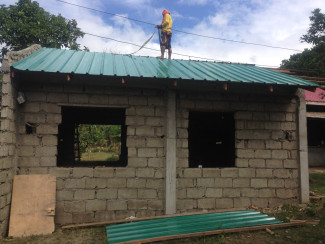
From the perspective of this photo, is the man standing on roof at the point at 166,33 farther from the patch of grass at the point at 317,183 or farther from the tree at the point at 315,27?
the tree at the point at 315,27

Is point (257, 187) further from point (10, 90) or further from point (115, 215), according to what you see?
point (10, 90)

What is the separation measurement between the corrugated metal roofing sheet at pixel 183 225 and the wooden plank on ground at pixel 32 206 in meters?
1.27

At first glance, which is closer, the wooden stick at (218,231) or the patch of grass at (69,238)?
the wooden stick at (218,231)

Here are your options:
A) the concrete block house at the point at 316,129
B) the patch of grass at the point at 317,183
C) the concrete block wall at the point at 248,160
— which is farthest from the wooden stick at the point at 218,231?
the concrete block house at the point at 316,129

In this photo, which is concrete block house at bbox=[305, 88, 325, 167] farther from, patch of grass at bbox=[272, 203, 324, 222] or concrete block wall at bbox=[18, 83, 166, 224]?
concrete block wall at bbox=[18, 83, 166, 224]

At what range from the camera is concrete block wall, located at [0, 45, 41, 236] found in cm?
440

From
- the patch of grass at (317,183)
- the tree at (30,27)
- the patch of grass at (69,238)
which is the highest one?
the tree at (30,27)

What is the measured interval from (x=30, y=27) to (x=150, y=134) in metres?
11.5

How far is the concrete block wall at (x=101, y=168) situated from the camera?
5.15m

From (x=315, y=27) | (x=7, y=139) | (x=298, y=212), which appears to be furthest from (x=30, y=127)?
(x=315, y=27)

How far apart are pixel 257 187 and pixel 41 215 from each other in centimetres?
482

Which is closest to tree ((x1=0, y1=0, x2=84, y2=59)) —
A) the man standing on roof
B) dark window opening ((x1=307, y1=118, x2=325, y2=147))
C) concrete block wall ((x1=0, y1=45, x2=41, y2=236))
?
the man standing on roof

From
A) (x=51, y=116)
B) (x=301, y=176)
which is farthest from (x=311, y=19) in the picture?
(x=51, y=116)

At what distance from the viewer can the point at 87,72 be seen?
484 cm
